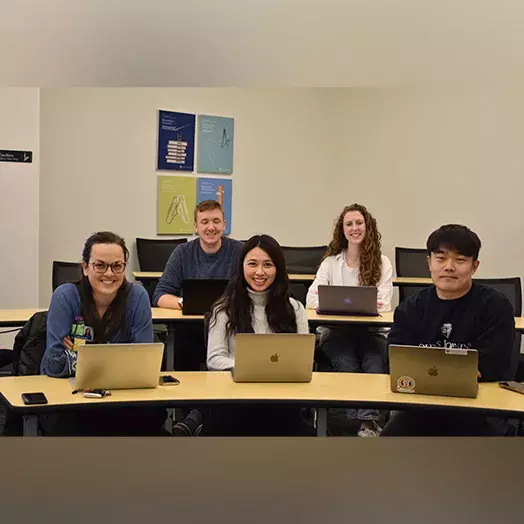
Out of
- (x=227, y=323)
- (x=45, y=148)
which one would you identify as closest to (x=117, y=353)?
(x=227, y=323)

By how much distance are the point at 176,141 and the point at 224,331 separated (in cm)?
372

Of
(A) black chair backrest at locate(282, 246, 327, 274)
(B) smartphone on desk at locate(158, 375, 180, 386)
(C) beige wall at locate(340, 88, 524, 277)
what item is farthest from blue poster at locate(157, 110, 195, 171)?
(B) smartphone on desk at locate(158, 375, 180, 386)

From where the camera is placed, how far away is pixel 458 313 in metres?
2.59

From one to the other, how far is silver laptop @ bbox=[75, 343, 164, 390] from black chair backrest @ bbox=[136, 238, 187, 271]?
3531 mm

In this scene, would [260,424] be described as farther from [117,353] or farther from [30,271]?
[30,271]

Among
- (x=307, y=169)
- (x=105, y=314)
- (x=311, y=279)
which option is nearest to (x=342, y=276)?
(x=311, y=279)

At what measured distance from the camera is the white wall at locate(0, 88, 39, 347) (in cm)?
499

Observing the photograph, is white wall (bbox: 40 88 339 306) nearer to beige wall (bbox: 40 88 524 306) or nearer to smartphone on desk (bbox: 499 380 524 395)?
beige wall (bbox: 40 88 524 306)

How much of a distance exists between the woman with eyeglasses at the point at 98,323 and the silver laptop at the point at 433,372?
101 centimetres

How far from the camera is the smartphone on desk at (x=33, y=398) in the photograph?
2.19 metres

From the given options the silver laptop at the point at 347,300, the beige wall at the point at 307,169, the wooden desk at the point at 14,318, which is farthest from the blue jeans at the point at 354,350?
the beige wall at the point at 307,169

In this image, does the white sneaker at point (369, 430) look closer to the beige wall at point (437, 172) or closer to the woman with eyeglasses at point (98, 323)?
the woman with eyeglasses at point (98, 323)

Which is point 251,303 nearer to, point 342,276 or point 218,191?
point 342,276

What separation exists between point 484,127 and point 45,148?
12.6 ft
